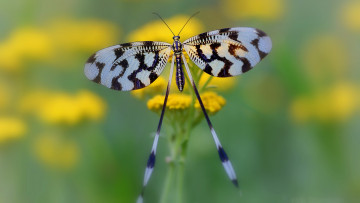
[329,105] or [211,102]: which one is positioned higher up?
[211,102]

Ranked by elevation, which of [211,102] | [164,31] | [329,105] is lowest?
[329,105]

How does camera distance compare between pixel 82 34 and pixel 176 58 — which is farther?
pixel 82 34

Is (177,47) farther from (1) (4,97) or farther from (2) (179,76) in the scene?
(1) (4,97)

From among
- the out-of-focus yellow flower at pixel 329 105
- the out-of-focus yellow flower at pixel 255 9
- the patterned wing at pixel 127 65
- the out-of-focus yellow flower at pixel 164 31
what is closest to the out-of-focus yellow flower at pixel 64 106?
the out-of-focus yellow flower at pixel 164 31

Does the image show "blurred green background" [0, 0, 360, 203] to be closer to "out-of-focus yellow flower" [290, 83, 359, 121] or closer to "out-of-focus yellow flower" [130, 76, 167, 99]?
"out-of-focus yellow flower" [290, 83, 359, 121]

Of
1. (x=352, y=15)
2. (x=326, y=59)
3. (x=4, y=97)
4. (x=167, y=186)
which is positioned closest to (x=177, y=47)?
(x=167, y=186)

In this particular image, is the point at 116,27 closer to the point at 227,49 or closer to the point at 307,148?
the point at 307,148

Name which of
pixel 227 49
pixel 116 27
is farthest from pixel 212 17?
pixel 227 49
